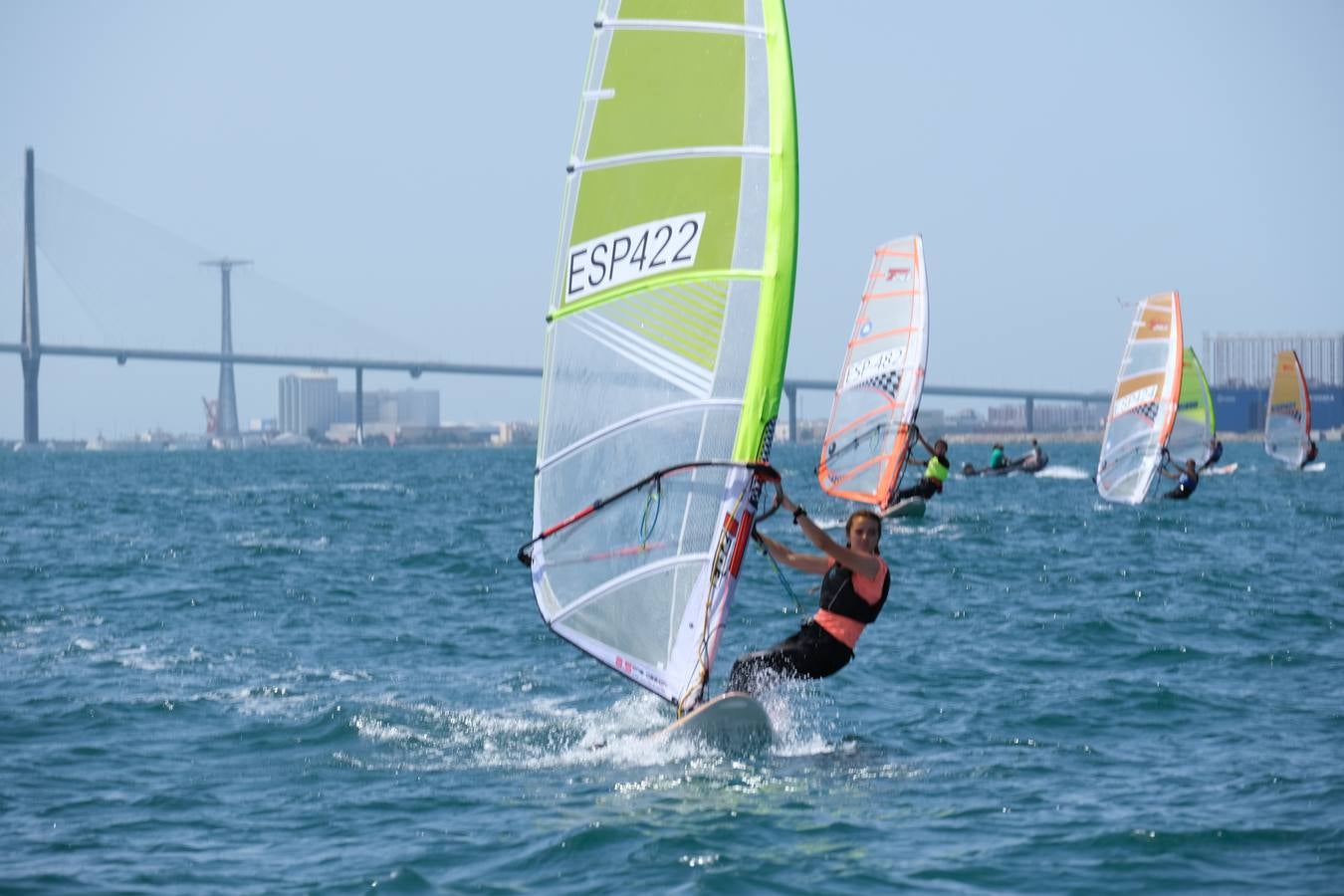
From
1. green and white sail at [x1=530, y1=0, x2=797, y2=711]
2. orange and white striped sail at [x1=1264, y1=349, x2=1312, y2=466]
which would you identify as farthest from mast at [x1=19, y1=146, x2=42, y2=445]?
green and white sail at [x1=530, y1=0, x2=797, y2=711]

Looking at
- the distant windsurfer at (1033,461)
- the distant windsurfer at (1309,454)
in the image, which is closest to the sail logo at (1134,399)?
the distant windsurfer at (1033,461)

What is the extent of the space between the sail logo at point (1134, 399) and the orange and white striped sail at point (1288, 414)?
14.6 meters

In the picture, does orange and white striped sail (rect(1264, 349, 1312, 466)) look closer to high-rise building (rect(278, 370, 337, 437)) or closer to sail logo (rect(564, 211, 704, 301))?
sail logo (rect(564, 211, 704, 301))

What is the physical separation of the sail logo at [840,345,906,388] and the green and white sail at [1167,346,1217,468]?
12.5 metres

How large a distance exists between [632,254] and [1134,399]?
19.9m

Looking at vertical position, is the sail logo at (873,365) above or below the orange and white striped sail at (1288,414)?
above

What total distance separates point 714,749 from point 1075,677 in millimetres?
3015

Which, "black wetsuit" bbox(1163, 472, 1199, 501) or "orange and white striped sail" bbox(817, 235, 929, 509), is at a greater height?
"orange and white striped sail" bbox(817, 235, 929, 509)

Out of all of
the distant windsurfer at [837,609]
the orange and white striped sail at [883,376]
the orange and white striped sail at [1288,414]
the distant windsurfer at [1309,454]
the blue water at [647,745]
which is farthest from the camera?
the distant windsurfer at [1309,454]

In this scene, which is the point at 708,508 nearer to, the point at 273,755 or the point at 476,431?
the point at 273,755

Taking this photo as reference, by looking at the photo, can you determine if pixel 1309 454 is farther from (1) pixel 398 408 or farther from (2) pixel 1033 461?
(1) pixel 398 408

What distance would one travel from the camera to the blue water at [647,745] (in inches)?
228

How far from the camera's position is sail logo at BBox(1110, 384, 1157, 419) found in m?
25.5

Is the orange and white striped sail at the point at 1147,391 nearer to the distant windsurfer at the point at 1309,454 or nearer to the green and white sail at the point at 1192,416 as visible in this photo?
the green and white sail at the point at 1192,416
